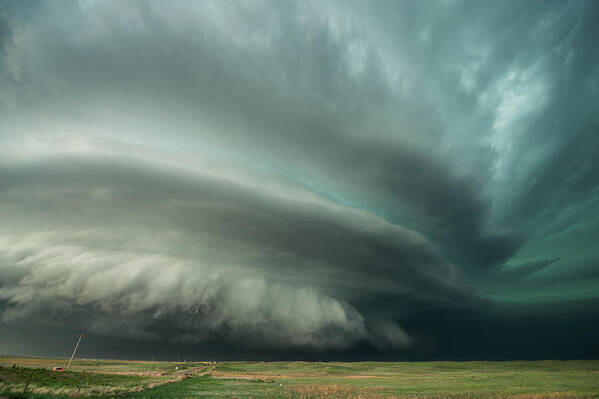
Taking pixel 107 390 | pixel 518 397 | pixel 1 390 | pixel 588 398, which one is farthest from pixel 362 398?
pixel 1 390

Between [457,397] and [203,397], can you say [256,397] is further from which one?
[457,397]

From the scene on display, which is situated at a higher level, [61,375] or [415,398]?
[61,375]

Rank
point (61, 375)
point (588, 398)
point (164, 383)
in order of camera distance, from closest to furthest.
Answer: point (588, 398)
point (61, 375)
point (164, 383)

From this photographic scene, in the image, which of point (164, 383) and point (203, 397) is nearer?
point (203, 397)

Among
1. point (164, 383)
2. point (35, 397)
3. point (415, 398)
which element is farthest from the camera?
point (164, 383)

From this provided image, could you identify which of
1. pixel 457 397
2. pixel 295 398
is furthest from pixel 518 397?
pixel 295 398

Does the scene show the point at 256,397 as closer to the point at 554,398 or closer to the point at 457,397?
the point at 457,397

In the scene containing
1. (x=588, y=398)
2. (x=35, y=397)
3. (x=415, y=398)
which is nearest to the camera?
(x=35, y=397)

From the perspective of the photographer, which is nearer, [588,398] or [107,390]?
[588,398]

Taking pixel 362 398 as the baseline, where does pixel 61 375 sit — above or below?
above
